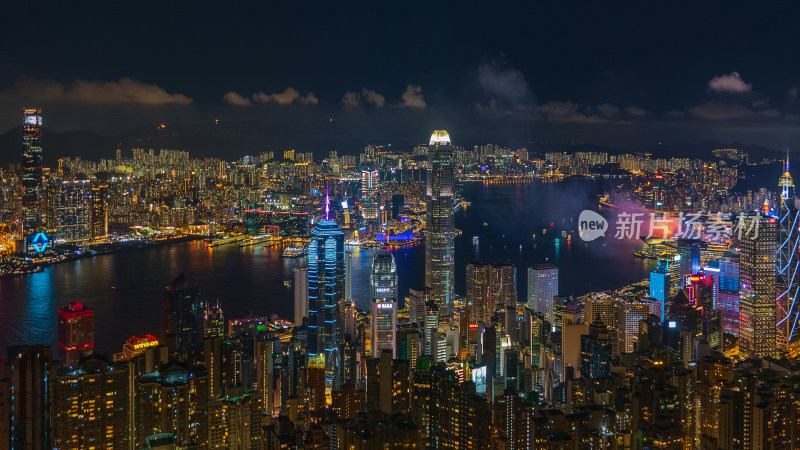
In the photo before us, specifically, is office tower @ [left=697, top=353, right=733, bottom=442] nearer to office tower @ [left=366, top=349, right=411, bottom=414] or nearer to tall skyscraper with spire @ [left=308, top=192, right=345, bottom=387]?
office tower @ [left=366, top=349, right=411, bottom=414]

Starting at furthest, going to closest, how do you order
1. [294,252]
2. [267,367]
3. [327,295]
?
[294,252]
[327,295]
[267,367]

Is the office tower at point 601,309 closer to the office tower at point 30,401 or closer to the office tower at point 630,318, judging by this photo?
the office tower at point 630,318

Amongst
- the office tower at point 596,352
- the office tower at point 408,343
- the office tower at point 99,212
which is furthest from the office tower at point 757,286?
the office tower at point 99,212

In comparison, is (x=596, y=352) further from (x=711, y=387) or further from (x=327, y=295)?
(x=327, y=295)

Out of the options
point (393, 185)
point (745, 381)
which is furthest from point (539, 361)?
Result: point (393, 185)

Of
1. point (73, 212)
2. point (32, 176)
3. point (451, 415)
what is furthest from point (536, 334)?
point (73, 212)

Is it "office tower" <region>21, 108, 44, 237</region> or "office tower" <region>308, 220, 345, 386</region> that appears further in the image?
"office tower" <region>21, 108, 44, 237</region>

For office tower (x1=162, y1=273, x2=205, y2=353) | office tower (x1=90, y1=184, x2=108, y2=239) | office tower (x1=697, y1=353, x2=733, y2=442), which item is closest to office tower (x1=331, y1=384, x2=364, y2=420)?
office tower (x1=162, y1=273, x2=205, y2=353)
